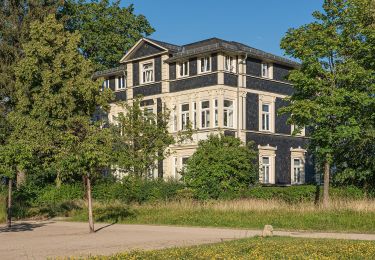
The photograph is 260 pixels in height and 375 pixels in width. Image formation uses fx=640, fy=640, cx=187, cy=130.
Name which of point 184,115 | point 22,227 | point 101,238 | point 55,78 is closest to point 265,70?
point 184,115

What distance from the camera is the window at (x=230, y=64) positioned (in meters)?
41.8

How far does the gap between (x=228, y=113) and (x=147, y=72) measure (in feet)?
26.4

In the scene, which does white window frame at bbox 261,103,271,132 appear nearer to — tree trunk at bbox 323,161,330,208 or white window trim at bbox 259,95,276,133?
white window trim at bbox 259,95,276,133

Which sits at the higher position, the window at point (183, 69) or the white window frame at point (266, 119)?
the window at point (183, 69)

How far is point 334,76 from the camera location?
90.5 feet

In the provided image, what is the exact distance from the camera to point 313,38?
28062mm

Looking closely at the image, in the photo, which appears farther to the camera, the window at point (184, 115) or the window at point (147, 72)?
the window at point (147, 72)

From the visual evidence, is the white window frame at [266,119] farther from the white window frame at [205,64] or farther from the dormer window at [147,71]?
the dormer window at [147,71]

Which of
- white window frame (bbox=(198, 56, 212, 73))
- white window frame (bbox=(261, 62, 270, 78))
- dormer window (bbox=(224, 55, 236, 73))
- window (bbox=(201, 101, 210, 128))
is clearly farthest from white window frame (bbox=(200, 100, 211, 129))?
white window frame (bbox=(261, 62, 270, 78))

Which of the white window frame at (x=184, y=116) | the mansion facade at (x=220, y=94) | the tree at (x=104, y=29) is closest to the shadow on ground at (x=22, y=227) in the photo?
the mansion facade at (x=220, y=94)

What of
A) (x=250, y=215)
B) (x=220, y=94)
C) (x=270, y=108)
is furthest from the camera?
(x=270, y=108)

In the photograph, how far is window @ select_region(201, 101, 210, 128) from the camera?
4197 cm

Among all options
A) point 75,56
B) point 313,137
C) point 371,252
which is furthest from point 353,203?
point 75,56

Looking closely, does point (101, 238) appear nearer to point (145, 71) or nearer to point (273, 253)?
point (273, 253)
